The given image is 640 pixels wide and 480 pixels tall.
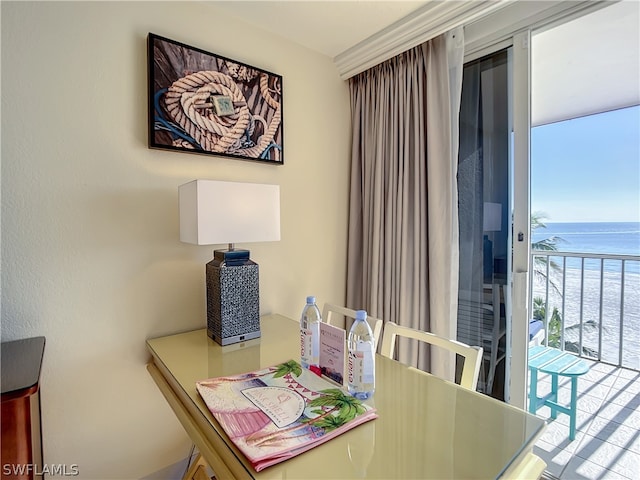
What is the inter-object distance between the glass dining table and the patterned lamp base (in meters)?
0.23

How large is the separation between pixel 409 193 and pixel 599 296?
61.2 inches

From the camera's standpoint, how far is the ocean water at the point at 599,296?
1854 mm

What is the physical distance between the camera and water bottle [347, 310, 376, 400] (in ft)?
3.00

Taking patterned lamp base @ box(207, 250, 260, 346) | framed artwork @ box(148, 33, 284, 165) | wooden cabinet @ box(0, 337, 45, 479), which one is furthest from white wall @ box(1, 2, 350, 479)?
wooden cabinet @ box(0, 337, 45, 479)

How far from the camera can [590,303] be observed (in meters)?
2.16

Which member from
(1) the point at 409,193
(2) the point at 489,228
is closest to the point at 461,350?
(2) the point at 489,228

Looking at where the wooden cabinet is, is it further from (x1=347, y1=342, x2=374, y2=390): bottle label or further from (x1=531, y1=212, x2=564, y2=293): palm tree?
(x1=531, y1=212, x2=564, y2=293): palm tree

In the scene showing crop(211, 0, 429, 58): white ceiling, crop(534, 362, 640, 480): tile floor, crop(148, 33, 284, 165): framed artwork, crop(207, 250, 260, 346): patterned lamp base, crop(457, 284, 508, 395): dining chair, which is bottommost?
crop(534, 362, 640, 480): tile floor

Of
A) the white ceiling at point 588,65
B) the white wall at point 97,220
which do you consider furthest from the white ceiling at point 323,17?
the white ceiling at point 588,65

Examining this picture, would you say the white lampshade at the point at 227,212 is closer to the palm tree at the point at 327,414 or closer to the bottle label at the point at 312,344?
the bottle label at the point at 312,344

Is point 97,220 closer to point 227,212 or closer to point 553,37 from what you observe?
point 227,212

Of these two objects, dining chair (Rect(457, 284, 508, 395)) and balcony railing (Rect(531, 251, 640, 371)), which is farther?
balcony railing (Rect(531, 251, 640, 371))

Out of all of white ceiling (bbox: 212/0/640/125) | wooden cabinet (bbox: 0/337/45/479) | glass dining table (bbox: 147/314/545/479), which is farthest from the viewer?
white ceiling (bbox: 212/0/640/125)

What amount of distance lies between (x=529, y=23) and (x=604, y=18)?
29 cm
